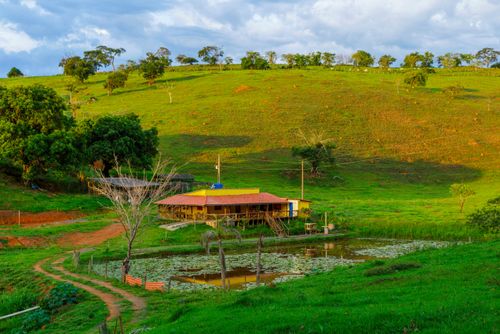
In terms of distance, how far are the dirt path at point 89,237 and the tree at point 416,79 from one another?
92507mm

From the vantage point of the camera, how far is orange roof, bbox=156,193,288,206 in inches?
1889

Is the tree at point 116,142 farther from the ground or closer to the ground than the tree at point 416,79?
closer to the ground

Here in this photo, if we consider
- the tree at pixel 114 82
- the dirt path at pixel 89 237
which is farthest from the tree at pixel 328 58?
the dirt path at pixel 89 237

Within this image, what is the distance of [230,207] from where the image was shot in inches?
1971

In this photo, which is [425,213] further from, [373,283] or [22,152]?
[22,152]

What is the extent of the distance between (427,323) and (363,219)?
38063mm

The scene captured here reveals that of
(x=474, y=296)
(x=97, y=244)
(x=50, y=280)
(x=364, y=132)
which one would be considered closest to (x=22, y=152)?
(x=97, y=244)

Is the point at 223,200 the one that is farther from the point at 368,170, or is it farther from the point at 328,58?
the point at 328,58

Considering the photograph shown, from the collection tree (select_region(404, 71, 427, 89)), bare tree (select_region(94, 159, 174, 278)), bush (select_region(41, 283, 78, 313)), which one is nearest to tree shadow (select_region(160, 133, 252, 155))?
bare tree (select_region(94, 159, 174, 278))

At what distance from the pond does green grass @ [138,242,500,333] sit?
741cm

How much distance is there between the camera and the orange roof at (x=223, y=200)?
48.0 metres

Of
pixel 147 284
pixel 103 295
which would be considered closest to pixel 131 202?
pixel 147 284

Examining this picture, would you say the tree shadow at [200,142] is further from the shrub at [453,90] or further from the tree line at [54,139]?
the shrub at [453,90]

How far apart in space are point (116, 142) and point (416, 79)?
79735 millimetres
